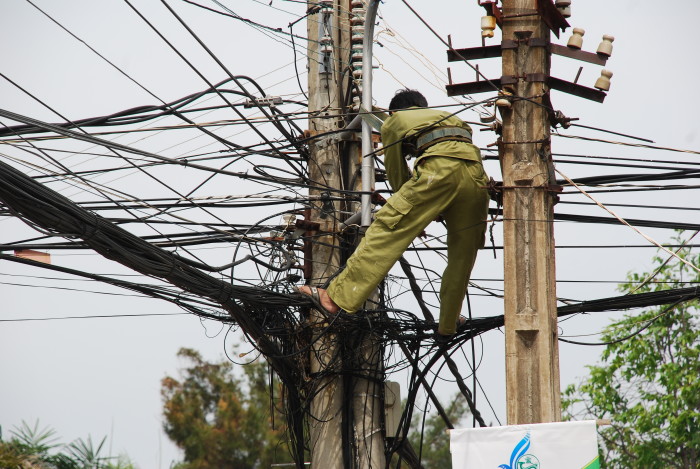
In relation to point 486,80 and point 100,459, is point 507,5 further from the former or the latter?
point 100,459

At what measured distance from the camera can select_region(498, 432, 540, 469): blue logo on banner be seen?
5.62m

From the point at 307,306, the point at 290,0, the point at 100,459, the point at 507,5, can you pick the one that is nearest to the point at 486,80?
the point at 507,5

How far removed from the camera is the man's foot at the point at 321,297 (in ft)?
23.2

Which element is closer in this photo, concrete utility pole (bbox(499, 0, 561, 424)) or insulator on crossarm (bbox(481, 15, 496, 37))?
concrete utility pole (bbox(499, 0, 561, 424))

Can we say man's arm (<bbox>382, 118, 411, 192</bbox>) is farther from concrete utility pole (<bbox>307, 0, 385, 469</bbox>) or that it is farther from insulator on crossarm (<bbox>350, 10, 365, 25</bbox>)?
insulator on crossarm (<bbox>350, 10, 365, 25</bbox>)

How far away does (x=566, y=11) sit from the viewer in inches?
267

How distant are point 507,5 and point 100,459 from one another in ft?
27.1

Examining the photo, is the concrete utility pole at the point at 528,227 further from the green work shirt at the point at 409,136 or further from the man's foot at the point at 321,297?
the man's foot at the point at 321,297

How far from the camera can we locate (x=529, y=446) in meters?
5.62

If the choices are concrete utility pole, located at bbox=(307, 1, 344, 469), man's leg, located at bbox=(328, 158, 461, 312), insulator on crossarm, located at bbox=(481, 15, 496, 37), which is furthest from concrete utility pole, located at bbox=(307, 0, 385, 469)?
insulator on crossarm, located at bbox=(481, 15, 496, 37)

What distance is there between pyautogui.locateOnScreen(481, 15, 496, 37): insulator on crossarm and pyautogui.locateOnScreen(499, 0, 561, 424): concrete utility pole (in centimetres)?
10

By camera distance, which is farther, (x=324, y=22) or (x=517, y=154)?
(x=324, y=22)

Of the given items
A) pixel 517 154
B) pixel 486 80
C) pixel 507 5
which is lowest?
pixel 517 154

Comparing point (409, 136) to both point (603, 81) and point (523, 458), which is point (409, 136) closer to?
point (603, 81)
